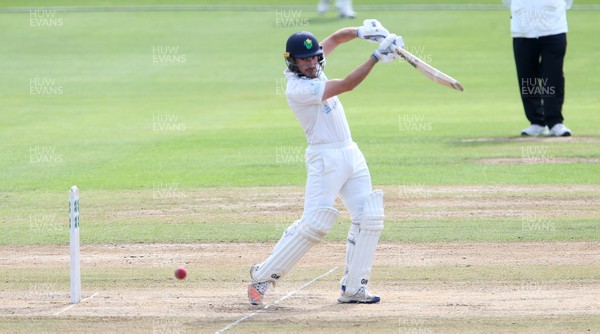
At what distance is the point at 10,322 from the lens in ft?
32.3

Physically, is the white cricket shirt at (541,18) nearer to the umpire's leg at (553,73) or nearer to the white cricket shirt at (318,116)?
the umpire's leg at (553,73)

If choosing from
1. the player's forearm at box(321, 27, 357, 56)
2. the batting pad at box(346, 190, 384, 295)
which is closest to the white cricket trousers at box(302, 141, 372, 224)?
the batting pad at box(346, 190, 384, 295)

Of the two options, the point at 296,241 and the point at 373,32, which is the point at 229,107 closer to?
Result: the point at 373,32

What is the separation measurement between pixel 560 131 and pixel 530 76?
1.21 metres

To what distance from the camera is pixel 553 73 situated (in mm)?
21656

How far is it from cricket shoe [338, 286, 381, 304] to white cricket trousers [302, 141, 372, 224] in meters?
0.62

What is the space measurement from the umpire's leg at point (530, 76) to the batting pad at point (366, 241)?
12.1 metres

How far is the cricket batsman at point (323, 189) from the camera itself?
1033 cm

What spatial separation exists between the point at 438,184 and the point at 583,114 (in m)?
8.95

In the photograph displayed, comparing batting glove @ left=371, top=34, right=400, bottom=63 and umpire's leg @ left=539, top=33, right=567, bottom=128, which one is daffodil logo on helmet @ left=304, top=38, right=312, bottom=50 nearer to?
batting glove @ left=371, top=34, right=400, bottom=63

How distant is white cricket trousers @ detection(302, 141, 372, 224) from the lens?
1038 centimetres

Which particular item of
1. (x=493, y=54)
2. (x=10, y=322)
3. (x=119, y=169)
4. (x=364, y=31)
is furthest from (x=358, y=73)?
→ (x=493, y=54)

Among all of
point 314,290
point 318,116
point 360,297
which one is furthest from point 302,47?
point 314,290

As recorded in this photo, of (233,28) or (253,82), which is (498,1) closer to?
(233,28)
